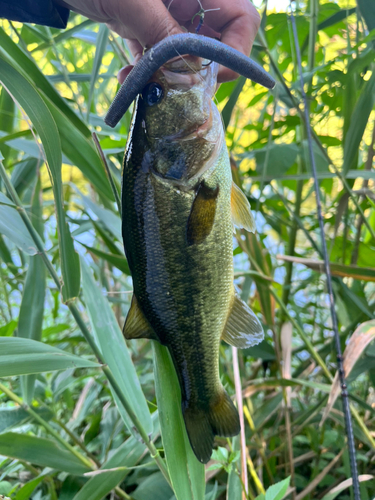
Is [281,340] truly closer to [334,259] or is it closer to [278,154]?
[334,259]

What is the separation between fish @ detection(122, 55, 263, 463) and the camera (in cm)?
73

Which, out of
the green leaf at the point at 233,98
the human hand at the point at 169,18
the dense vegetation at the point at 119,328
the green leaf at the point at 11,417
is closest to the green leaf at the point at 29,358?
the dense vegetation at the point at 119,328

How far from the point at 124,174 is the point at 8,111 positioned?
2.09 feet

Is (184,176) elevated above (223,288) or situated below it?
above

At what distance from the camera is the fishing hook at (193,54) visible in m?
0.55

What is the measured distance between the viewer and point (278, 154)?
51.6 inches

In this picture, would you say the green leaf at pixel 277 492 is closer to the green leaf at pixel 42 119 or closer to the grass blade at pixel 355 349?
the grass blade at pixel 355 349

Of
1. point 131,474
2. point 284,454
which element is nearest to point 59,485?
point 131,474

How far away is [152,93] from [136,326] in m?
0.49

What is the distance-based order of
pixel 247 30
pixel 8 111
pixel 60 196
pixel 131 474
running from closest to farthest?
1. pixel 60 196
2. pixel 247 30
3. pixel 8 111
4. pixel 131 474

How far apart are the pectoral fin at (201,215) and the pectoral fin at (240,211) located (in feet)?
0.41

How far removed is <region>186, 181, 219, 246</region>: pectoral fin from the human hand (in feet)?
1.08

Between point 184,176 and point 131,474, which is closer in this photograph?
point 184,176

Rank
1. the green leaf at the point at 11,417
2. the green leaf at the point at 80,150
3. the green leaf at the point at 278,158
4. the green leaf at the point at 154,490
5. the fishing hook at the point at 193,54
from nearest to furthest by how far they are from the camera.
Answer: the fishing hook at the point at 193,54 < the green leaf at the point at 80,150 < the green leaf at the point at 11,417 < the green leaf at the point at 154,490 < the green leaf at the point at 278,158
